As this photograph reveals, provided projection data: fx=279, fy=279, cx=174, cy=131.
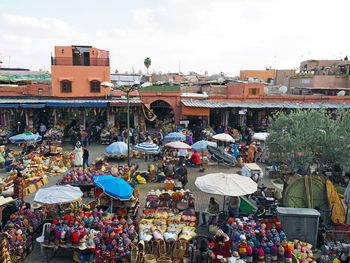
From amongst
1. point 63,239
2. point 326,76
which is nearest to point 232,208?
point 63,239

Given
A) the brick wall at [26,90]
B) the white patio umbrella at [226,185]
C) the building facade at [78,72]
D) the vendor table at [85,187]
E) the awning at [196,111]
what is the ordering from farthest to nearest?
1. the building facade at [78,72]
2. the brick wall at [26,90]
3. the awning at [196,111]
4. the vendor table at [85,187]
5. the white patio umbrella at [226,185]

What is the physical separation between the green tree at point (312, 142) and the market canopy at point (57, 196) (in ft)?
29.1

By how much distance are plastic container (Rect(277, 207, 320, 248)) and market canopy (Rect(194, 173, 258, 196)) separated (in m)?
1.35

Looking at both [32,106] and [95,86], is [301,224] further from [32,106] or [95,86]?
[95,86]

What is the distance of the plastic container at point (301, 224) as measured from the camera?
9195 millimetres

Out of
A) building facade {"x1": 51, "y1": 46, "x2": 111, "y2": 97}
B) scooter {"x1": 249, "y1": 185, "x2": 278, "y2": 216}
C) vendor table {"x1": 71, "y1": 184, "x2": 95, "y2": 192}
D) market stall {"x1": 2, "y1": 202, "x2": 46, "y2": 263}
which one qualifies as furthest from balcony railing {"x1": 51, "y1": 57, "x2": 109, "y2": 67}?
scooter {"x1": 249, "y1": 185, "x2": 278, "y2": 216}

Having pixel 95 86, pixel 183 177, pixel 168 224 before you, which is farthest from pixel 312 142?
pixel 95 86

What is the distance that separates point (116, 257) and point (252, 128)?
20.4 metres

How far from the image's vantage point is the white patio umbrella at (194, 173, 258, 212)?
9336mm

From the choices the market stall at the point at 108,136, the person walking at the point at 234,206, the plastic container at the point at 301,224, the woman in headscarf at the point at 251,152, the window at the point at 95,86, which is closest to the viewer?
the plastic container at the point at 301,224

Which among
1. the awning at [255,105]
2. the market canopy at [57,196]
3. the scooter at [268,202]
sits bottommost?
the scooter at [268,202]

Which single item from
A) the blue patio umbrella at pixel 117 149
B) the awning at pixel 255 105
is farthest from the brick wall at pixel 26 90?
the blue patio umbrella at pixel 117 149

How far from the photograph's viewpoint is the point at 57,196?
9055mm

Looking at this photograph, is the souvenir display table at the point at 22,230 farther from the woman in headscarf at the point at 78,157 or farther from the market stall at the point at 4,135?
the market stall at the point at 4,135
